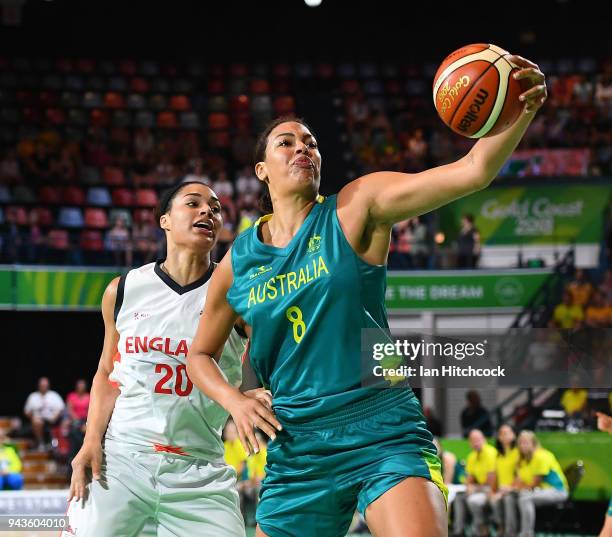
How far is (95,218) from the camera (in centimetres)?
1730

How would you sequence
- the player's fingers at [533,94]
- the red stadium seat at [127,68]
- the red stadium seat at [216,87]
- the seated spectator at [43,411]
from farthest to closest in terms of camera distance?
the red stadium seat at [127,68], the red stadium seat at [216,87], the seated spectator at [43,411], the player's fingers at [533,94]

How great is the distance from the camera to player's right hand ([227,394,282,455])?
350cm

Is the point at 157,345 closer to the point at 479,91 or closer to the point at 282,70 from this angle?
the point at 479,91

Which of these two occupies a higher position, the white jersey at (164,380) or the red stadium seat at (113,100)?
the red stadium seat at (113,100)

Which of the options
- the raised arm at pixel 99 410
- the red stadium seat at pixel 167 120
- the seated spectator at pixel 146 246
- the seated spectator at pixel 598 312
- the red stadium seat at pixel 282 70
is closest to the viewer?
the raised arm at pixel 99 410

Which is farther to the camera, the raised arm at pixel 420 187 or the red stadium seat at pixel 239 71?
the red stadium seat at pixel 239 71

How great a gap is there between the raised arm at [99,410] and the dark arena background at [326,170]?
4230mm

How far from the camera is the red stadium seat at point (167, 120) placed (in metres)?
20.0

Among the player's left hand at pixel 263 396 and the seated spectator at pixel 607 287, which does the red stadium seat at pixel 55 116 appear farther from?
the player's left hand at pixel 263 396

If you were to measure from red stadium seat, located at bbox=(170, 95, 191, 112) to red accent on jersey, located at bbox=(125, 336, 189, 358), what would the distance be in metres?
16.6

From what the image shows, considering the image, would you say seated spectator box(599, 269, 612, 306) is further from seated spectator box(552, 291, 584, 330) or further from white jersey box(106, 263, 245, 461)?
white jersey box(106, 263, 245, 461)

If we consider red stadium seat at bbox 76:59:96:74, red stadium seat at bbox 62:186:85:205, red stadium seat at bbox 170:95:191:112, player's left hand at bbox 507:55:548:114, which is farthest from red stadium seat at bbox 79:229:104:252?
player's left hand at bbox 507:55:548:114

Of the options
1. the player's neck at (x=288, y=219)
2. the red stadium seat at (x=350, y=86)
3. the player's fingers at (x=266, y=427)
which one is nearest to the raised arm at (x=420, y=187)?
the player's neck at (x=288, y=219)

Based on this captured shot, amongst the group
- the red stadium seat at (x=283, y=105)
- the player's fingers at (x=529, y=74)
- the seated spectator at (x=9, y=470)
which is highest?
the red stadium seat at (x=283, y=105)
